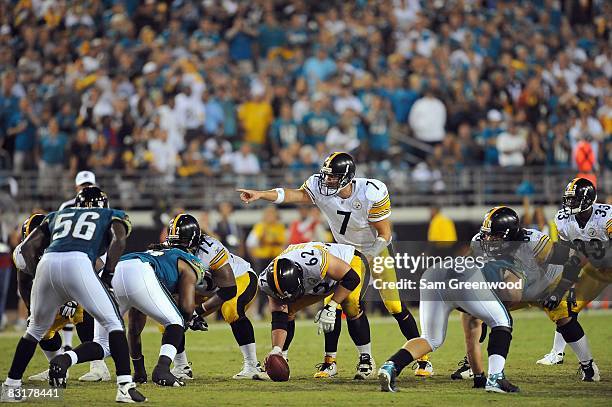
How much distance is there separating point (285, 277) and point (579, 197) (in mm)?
2930

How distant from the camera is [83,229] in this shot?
7.98m

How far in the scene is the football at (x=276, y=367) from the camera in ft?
29.4

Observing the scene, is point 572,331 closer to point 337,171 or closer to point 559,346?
point 559,346

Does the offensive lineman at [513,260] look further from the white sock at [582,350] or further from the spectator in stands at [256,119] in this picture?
the spectator in stands at [256,119]

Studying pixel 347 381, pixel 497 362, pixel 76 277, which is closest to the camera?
pixel 76 277

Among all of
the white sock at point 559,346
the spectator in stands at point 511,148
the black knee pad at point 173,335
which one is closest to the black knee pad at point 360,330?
the black knee pad at point 173,335

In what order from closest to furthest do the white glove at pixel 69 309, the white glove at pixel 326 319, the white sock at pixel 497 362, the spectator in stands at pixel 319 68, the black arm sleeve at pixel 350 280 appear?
the white sock at pixel 497 362, the white glove at pixel 326 319, the white glove at pixel 69 309, the black arm sleeve at pixel 350 280, the spectator in stands at pixel 319 68

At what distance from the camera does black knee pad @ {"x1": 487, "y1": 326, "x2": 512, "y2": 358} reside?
8305mm

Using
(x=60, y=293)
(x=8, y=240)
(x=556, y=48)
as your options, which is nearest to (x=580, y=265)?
(x=60, y=293)

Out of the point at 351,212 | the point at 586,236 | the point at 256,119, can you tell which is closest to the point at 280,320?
the point at 351,212

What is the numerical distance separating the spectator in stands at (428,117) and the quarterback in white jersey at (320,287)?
8290 millimetres

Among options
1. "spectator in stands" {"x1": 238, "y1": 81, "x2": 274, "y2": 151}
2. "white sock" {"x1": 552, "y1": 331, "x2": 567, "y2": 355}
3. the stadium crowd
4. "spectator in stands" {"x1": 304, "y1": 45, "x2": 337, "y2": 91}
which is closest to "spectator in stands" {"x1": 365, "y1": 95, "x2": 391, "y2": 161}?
the stadium crowd

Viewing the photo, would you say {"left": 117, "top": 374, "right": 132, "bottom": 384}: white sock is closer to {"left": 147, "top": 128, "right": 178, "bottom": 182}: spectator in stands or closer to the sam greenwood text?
the sam greenwood text

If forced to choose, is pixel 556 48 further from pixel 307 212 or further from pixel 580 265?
pixel 580 265
